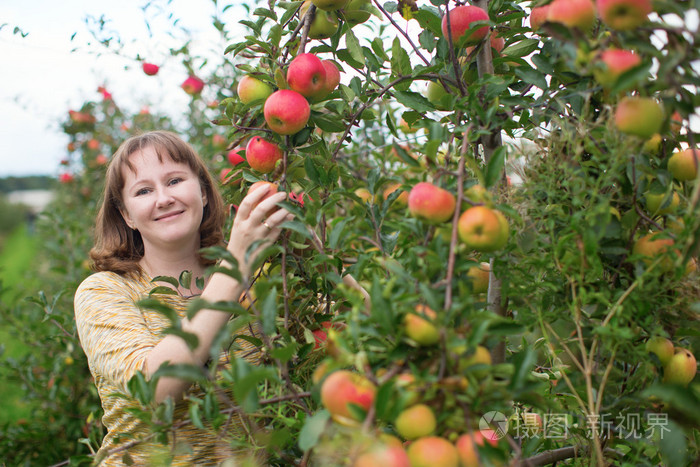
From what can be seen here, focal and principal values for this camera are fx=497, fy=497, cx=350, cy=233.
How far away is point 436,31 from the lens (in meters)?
1.09

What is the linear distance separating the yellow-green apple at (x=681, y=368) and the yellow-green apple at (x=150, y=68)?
98.7 inches

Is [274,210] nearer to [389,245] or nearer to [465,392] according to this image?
[389,245]

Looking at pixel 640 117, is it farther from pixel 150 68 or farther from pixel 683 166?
pixel 150 68

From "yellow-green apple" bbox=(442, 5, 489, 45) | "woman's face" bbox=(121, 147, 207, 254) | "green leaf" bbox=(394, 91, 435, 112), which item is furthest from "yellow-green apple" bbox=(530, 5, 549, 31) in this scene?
"woman's face" bbox=(121, 147, 207, 254)

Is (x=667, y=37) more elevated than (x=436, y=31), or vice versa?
(x=436, y=31)

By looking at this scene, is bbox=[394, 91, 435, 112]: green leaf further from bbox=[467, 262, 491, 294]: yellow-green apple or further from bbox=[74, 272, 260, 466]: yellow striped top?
bbox=[74, 272, 260, 466]: yellow striped top

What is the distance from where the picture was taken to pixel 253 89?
3.78 ft

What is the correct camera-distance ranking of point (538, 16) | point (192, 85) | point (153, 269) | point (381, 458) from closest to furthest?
point (381, 458) < point (538, 16) < point (153, 269) < point (192, 85)

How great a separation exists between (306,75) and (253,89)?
16 centimetres

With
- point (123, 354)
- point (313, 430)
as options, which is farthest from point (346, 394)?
point (123, 354)

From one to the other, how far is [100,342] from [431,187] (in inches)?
36.8

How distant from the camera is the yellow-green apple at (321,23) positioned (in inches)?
46.1

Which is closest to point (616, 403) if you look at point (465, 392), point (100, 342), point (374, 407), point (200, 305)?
point (465, 392)

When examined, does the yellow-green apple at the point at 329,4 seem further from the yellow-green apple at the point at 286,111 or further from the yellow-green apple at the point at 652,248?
the yellow-green apple at the point at 652,248
